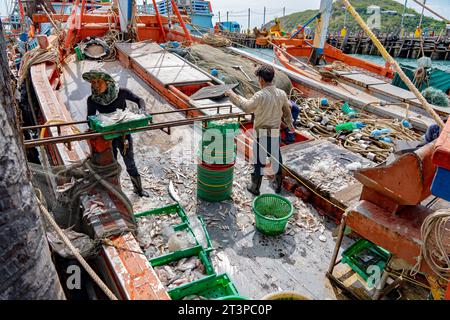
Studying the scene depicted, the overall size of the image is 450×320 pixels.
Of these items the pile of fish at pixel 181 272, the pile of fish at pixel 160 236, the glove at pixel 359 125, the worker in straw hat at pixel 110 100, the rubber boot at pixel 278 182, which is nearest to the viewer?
the pile of fish at pixel 181 272

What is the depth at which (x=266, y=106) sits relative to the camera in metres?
5.04

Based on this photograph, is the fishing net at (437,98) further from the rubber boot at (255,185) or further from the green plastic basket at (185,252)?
the green plastic basket at (185,252)

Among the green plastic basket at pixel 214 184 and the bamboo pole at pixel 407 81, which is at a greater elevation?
the bamboo pole at pixel 407 81

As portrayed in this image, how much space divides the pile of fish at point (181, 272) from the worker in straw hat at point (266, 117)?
206 cm

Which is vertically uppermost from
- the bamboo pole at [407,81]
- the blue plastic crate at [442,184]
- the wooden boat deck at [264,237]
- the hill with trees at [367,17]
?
the bamboo pole at [407,81]

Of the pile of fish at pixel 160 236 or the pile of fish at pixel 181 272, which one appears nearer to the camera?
the pile of fish at pixel 181 272

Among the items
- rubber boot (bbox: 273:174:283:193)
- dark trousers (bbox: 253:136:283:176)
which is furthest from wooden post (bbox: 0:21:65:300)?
rubber boot (bbox: 273:174:283:193)

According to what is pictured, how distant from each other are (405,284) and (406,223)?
119 centimetres

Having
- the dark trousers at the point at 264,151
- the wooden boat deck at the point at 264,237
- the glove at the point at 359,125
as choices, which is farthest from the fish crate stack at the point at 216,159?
the glove at the point at 359,125

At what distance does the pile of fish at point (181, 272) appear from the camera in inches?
141

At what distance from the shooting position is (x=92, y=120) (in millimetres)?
3842

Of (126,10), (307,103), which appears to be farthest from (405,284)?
(126,10)

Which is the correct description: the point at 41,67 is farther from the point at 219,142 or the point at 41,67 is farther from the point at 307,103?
the point at 307,103

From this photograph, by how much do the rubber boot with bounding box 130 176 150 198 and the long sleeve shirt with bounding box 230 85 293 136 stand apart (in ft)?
6.59
